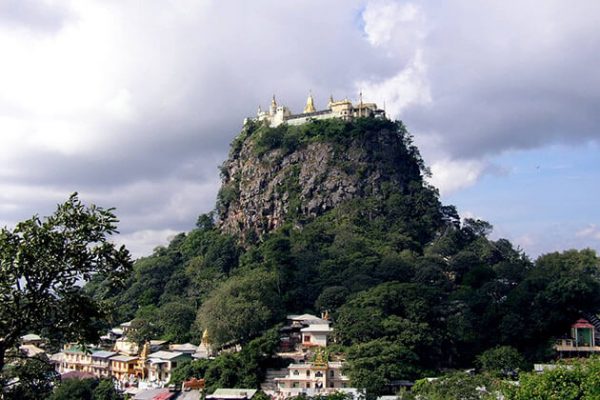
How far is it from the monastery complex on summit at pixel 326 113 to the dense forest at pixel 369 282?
3.03 m

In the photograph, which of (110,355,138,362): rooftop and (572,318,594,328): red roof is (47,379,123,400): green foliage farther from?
(572,318,594,328): red roof

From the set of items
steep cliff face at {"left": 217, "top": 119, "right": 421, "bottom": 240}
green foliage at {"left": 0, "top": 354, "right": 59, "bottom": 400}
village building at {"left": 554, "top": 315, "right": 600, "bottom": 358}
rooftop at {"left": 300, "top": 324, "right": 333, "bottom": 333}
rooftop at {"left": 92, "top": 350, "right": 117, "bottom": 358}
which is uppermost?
steep cliff face at {"left": 217, "top": 119, "right": 421, "bottom": 240}

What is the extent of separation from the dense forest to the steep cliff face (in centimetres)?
33

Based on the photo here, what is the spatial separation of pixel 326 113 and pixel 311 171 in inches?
454

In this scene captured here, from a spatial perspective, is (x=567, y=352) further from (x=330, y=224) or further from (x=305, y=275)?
(x=330, y=224)

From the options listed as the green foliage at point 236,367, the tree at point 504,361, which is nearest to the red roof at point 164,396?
the green foliage at point 236,367

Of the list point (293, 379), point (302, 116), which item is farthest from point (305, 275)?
point (302, 116)

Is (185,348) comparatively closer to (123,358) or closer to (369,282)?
(123,358)

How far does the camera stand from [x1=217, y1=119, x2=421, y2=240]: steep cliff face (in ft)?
279

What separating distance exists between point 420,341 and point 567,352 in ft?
37.1

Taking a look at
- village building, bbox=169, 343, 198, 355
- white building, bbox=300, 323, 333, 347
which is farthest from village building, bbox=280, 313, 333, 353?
village building, bbox=169, 343, 198, 355

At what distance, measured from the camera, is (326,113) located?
94812 millimetres

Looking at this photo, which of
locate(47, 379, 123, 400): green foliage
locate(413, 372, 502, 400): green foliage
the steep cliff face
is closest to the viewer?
locate(413, 372, 502, 400): green foliage

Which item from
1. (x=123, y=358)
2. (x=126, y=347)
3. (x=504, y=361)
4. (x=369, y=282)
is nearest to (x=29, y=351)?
(x=123, y=358)
